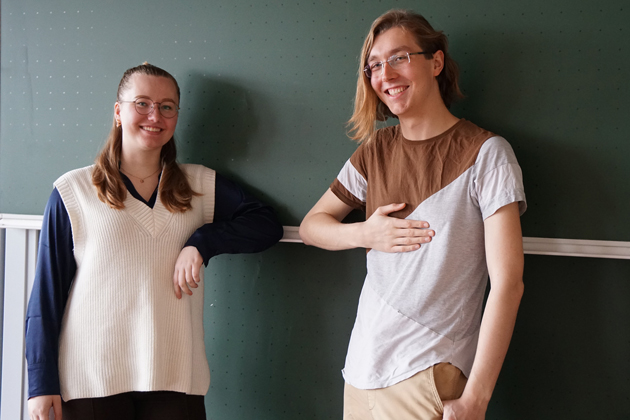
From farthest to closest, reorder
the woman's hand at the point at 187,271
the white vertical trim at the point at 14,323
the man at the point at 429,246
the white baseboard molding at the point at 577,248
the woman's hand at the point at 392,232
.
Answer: the white vertical trim at the point at 14,323
the woman's hand at the point at 187,271
the white baseboard molding at the point at 577,248
the woman's hand at the point at 392,232
the man at the point at 429,246

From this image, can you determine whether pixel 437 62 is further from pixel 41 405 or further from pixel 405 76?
pixel 41 405

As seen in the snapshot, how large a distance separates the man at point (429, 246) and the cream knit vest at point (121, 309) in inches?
21.7

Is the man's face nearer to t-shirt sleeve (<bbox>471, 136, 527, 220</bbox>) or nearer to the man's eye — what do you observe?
the man's eye

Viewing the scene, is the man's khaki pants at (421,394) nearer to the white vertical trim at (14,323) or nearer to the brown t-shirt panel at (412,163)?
the brown t-shirt panel at (412,163)

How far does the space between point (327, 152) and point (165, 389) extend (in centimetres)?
90

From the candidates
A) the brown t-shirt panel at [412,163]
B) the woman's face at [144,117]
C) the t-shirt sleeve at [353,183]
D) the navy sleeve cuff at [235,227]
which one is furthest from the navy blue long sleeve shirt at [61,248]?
the brown t-shirt panel at [412,163]

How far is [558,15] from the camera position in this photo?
1424 mm

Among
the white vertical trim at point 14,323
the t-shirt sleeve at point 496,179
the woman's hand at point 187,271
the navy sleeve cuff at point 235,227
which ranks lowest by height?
the white vertical trim at point 14,323

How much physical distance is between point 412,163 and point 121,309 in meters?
0.95

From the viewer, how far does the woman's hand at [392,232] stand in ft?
4.19

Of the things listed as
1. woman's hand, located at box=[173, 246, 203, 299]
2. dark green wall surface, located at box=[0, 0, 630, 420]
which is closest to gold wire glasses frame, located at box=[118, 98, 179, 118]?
dark green wall surface, located at box=[0, 0, 630, 420]

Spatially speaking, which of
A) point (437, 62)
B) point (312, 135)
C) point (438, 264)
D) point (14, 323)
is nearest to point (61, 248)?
point (14, 323)

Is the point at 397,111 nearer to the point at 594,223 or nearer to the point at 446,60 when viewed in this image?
the point at 446,60

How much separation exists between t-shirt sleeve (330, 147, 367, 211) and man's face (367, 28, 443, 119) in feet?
0.77
